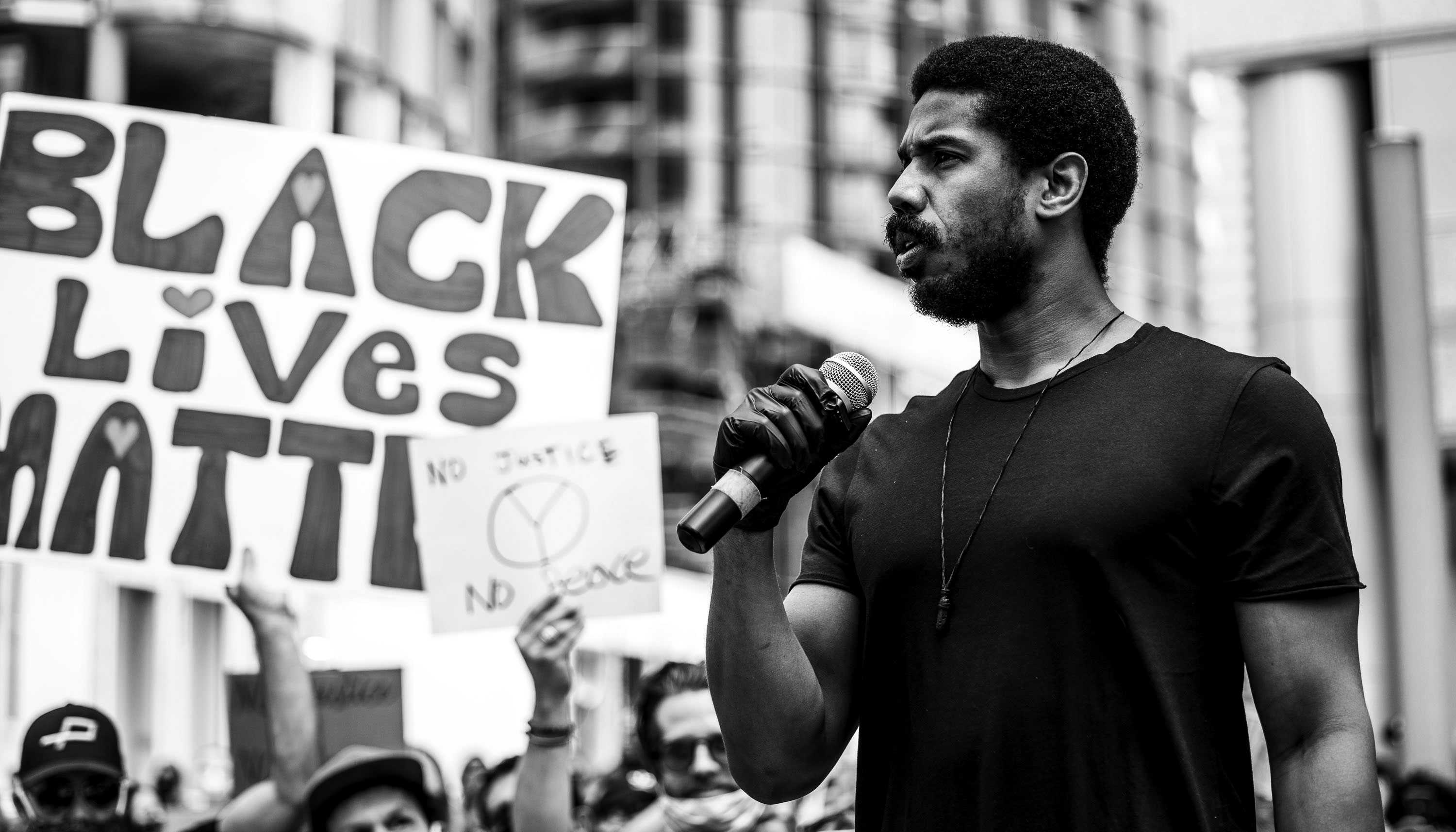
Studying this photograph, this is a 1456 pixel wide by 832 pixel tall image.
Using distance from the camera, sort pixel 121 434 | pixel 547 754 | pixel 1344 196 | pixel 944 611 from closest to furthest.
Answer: pixel 944 611 → pixel 547 754 → pixel 121 434 → pixel 1344 196

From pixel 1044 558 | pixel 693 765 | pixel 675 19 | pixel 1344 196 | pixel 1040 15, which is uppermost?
pixel 1040 15

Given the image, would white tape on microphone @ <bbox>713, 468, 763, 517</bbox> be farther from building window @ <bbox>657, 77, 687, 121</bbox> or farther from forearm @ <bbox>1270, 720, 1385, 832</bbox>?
building window @ <bbox>657, 77, 687, 121</bbox>

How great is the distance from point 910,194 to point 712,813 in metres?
2.81

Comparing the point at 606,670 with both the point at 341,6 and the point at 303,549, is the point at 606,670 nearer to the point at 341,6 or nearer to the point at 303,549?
the point at 341,6

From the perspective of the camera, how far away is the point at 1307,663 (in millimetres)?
1932

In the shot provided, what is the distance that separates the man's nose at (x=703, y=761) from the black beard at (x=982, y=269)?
2.71m

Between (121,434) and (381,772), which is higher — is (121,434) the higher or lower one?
the higher one

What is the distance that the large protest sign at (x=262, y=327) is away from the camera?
487 cm

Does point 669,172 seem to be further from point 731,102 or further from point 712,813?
point 712,813

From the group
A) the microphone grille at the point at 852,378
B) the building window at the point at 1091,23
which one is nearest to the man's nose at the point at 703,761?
the microphone grille at the point at 852,378

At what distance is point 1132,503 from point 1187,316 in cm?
6552

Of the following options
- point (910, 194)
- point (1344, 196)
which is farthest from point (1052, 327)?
point (1344, 196)

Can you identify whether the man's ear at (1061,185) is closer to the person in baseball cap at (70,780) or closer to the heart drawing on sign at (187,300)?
the heart drawing on sign at (187,300)

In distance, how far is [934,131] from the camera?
220 centimetres
